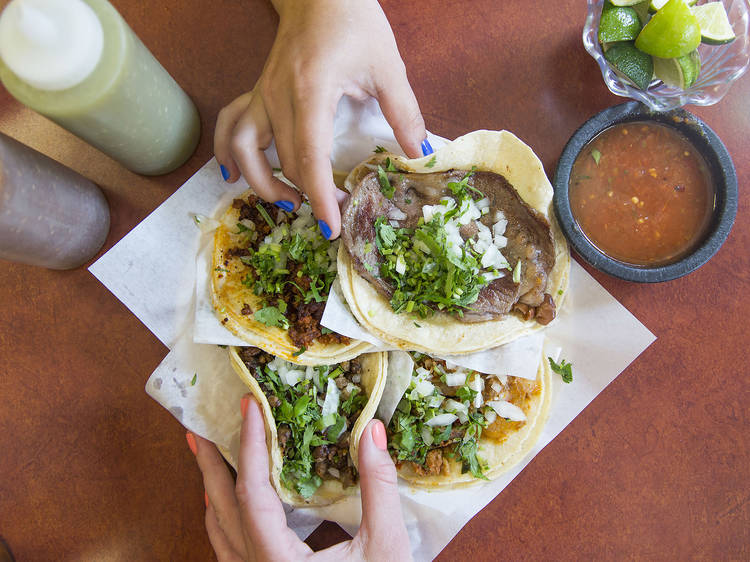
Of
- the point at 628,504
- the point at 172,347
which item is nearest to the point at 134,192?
the point at 172,347

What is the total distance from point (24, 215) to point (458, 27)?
1685mm

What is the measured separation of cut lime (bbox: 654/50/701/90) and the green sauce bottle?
167 centimetres

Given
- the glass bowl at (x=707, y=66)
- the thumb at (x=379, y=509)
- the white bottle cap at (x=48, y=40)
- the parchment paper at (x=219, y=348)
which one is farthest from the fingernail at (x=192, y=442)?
the glass bowl at (x=707, y=66)

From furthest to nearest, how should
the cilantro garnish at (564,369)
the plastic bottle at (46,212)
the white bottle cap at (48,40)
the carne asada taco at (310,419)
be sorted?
1. the cilantro garnish at (564,369)
2. the carne asada taco at (310,419)
3. the plastic bottle at (46,212)
4. the white bottle cap at (48,40)

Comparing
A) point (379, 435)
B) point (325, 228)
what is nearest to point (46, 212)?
point (325, 228)

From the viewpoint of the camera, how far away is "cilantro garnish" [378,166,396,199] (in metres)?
1.79

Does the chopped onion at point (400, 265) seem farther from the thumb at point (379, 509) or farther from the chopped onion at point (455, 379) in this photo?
the thumb at point (379, 509)

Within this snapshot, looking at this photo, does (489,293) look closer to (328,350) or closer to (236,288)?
(328,350)

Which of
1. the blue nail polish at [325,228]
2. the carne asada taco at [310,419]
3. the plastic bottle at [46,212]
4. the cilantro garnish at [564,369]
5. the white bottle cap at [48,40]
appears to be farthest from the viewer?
the cilantro garnish at [564,369]

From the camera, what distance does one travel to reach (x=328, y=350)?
1860mm

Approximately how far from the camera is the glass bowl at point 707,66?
Result: 6.18 ft

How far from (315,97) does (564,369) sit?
4.37 feet

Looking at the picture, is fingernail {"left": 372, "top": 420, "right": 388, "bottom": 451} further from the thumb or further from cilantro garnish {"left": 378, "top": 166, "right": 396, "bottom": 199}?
cilantro garnish {"left": 378, "top": 166, "right": 396, "bottom": 199}

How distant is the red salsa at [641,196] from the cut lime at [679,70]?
178 millimetres
